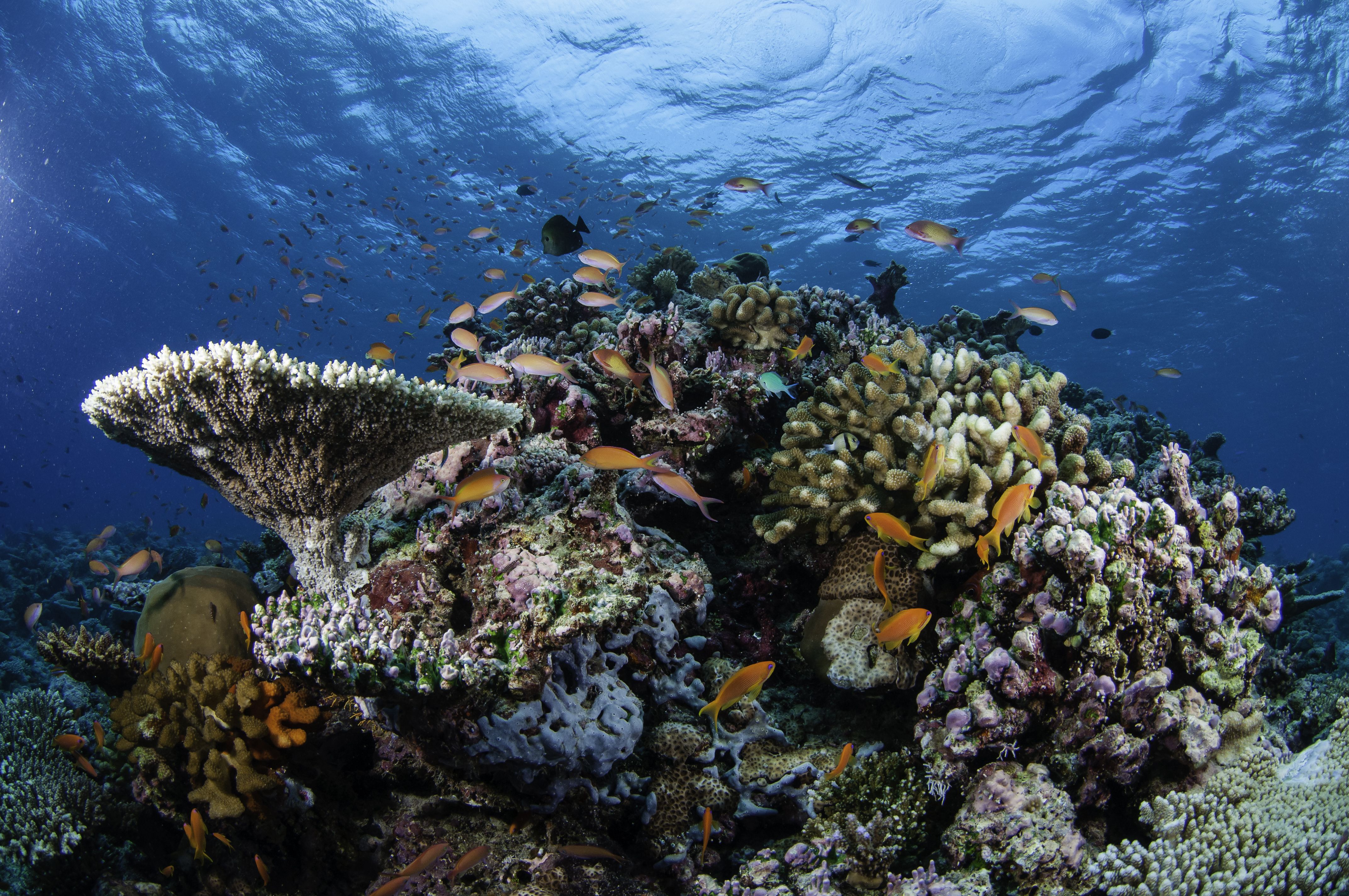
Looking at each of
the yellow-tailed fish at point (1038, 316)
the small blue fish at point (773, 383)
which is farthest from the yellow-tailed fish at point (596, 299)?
the yellow-tailed fish at point (1038, 316)

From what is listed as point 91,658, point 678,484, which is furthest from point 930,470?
point 91,658

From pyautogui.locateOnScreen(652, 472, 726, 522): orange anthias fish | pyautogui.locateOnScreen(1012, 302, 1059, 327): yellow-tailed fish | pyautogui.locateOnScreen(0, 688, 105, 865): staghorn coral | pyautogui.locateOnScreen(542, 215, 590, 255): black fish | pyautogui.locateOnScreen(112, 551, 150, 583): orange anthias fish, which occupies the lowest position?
pyautogui.locateOnScreen(0, 688, 105, 865): staghorn coral

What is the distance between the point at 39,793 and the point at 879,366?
6073 millimetres

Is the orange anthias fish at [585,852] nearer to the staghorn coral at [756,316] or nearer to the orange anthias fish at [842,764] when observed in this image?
the orange anthias fish at [842,764]

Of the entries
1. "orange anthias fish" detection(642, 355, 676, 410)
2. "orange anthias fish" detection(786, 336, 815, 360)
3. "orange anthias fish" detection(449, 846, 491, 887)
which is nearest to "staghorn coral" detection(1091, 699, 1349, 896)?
"orange anthias fish" detection(449, 846, 491, 887)

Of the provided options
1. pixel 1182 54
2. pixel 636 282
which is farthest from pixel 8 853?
pixel 1182 54

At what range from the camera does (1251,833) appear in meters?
2.42

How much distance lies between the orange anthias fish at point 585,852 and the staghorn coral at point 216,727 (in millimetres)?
1477

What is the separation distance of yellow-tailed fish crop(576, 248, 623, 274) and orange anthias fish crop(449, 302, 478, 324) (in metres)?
1.58

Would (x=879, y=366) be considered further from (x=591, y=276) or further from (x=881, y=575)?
(x=591, y=276)

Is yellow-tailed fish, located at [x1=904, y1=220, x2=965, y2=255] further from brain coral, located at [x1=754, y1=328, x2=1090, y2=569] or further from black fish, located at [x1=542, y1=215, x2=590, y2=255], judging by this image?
black fish, located at [x1=542, y1=215, x2=590, y2=255]

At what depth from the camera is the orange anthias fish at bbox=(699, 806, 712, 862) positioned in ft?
8.79

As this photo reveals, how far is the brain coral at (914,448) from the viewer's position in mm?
3578

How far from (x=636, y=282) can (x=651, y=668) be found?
707 centimetres
